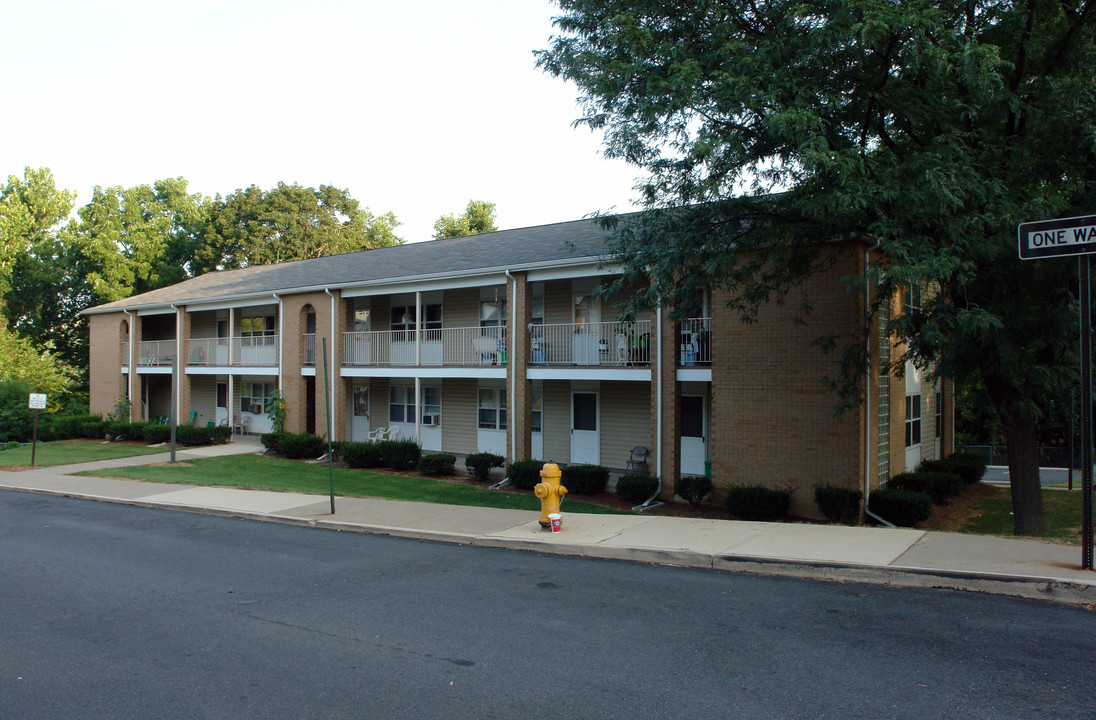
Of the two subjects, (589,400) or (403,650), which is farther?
(589,400)

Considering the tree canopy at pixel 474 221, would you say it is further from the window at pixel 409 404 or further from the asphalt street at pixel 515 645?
the asphalt street at pixel 515 645

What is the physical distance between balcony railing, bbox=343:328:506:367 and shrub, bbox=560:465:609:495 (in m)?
4.27

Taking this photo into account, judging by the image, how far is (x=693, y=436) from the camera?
17.5m

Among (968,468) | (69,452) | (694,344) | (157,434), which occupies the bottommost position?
(69,452)

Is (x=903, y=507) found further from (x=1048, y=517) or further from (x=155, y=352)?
(x=155, y=352)

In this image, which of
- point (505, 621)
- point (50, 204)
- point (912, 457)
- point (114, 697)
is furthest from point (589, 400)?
point (50, 204)

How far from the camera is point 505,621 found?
652cm

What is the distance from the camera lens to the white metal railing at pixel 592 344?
647 inches

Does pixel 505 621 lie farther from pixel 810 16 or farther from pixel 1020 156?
pixel 1020 156

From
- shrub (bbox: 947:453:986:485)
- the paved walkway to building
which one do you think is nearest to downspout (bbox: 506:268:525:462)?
the paved walkway to building

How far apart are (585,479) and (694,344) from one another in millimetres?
3802

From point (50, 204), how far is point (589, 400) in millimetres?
42286

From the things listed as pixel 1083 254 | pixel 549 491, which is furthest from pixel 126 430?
pixel 1083 254

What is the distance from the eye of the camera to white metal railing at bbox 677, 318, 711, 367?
15469 mm
